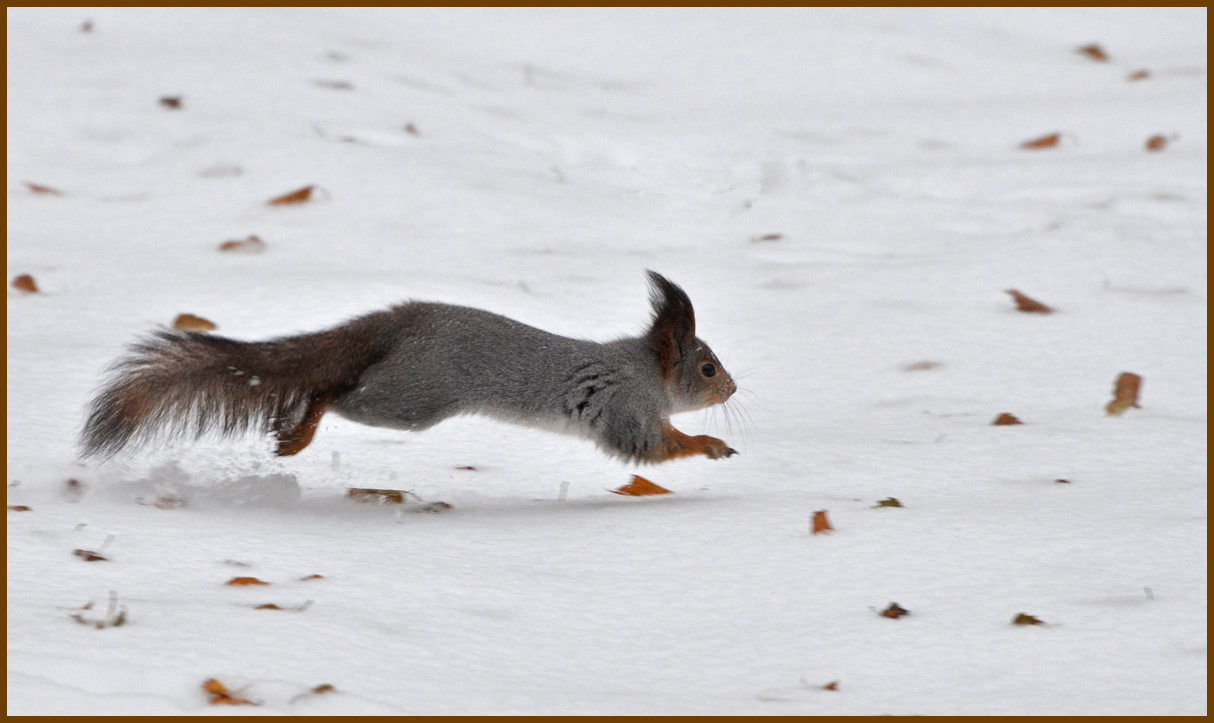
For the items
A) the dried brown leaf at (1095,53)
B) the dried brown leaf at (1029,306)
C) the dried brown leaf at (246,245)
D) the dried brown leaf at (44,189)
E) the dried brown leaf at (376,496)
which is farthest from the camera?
the dried brown leaf at (1095,53)

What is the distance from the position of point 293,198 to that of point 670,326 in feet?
7.62

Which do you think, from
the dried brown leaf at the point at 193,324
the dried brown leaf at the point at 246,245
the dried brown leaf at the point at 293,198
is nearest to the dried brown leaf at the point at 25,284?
the dried brown leaf at the point at 193,324

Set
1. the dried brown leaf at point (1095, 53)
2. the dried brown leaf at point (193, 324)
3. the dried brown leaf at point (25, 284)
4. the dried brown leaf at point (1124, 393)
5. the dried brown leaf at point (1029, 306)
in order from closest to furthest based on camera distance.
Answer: the dried brown leaf at point (1124, 393) → the dried brown leaf at point (193, 324) → the dried brown leaf at point (25, 284) → the dried brown leaf at point (1029, 306) → the dried brown leaf at point (1095, 53)

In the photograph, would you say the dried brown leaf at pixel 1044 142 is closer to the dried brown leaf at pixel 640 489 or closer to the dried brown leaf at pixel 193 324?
the dried brown leaf at pixel 640 489

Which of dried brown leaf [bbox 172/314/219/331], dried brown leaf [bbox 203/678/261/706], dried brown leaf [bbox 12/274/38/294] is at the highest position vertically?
dried brown leaf [bbox 12/274/38/294]

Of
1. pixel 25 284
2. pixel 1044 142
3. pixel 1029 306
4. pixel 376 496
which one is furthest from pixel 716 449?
pixel 1044 142

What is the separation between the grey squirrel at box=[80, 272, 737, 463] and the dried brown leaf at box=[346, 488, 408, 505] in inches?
6.5

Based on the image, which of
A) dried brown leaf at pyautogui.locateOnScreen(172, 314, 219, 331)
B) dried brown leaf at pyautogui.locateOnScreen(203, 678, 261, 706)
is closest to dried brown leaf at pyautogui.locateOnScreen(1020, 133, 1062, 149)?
dried brown leaf at pyautogui.locateOnScreen(172, 314, 219, 331)

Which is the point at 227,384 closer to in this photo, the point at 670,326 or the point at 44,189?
the point at 670,326

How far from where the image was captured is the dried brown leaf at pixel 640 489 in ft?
10.3

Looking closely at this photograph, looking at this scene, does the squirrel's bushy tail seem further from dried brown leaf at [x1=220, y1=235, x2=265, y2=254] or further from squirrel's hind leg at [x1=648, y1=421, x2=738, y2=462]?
dried brown leaf at [x1=220, y1=235, x2=265, y2=254]

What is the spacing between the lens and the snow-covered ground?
192cm

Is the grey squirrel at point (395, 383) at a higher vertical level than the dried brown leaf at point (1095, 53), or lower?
lower

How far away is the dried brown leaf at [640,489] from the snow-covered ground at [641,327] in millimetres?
61
